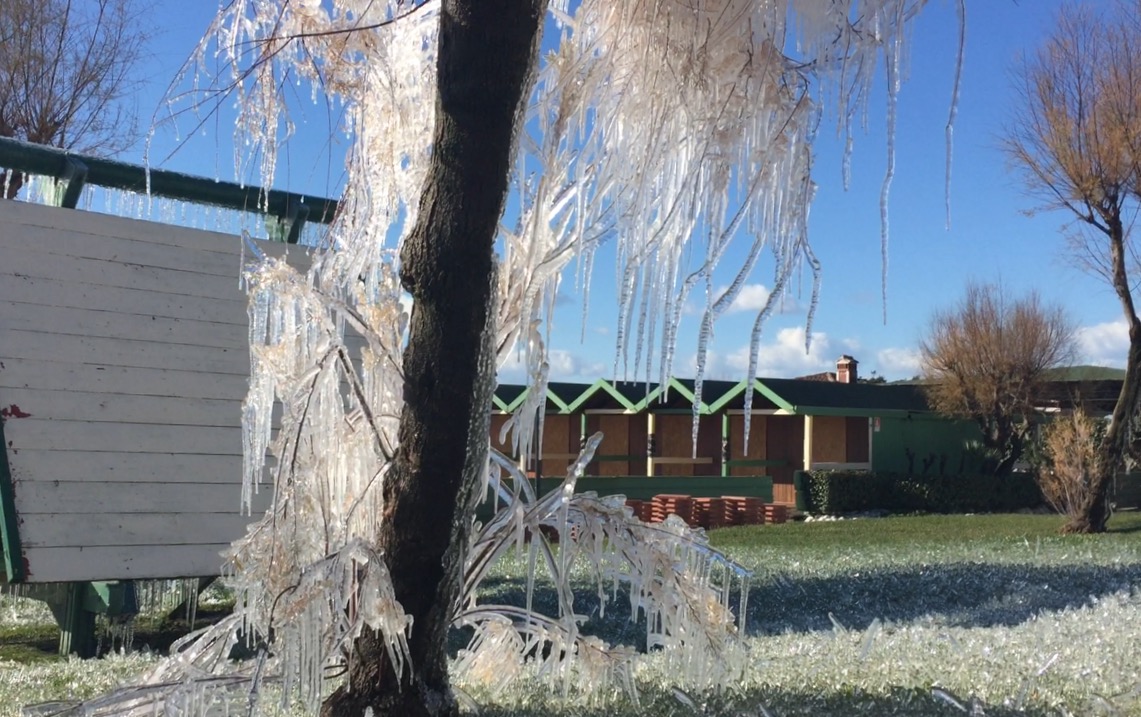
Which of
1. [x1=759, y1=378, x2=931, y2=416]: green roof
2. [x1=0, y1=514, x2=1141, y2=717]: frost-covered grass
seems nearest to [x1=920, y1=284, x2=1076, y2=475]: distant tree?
[x1=759, y1=378, x2=931, y2=416]: green roof

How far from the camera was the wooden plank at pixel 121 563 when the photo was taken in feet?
21.2

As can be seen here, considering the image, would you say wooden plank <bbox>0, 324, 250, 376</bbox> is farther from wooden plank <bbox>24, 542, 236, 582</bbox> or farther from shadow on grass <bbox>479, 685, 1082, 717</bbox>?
shadow on grass <bbox>479, 685, 1082, 717</bbox>

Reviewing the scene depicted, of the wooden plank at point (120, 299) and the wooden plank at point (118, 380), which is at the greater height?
A: the wooden plank at point (120, 299)

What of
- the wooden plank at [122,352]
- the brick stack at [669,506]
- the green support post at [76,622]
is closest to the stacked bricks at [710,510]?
the brick stack at [669,506]

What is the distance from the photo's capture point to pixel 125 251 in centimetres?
803

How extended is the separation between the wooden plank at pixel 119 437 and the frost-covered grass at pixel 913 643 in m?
1.54

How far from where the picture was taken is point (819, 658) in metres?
4.43

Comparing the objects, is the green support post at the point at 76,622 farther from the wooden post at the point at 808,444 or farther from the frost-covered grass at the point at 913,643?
the wooden post at the point at 808,444

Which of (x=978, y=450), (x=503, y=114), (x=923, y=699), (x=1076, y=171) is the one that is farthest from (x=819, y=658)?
(x=978, y=450)

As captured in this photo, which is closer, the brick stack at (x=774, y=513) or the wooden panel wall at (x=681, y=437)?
the brick stack at (x=774, y=513)

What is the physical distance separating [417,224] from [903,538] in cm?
1343

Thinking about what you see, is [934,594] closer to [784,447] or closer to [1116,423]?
[1116,423]

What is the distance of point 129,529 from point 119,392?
1131 millimetres

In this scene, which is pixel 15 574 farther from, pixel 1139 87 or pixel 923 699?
pixel 1139 87
